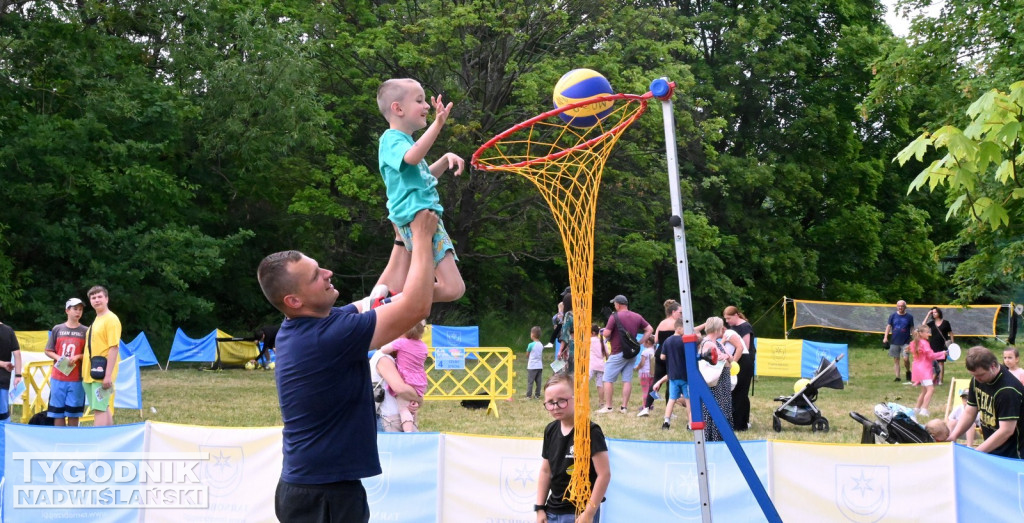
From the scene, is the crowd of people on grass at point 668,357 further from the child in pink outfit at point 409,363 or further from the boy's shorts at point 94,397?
the boy's shorts at point 94,397

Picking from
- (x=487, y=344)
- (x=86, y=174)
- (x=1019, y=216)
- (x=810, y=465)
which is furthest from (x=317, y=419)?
(x=487, y=344)

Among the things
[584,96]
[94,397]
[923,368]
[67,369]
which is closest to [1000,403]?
[584,96]

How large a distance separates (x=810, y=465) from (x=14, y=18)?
23.2m

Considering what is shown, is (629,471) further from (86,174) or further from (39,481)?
(86,174)

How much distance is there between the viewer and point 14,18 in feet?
78.8

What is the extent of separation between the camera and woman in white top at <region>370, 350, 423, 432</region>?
27.5 ft

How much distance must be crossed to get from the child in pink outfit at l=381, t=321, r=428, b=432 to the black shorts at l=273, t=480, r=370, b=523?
197 inches

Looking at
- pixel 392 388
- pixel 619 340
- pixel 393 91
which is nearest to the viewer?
pixel 393 91

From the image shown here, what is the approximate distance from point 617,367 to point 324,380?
11513mm

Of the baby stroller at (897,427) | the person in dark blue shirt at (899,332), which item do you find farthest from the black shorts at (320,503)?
the person in dark blue shirt at (899,332)

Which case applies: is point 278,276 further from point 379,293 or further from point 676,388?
point 676,388

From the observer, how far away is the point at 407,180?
5008 millimetres

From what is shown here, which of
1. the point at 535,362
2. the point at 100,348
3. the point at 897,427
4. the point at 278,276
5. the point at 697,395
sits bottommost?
the point at 535,362

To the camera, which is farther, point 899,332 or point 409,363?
point 899,332
